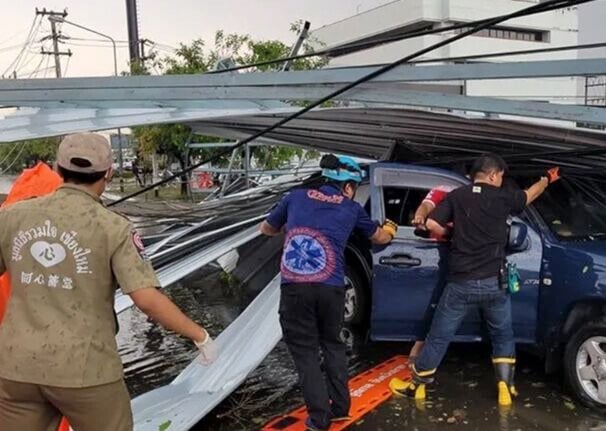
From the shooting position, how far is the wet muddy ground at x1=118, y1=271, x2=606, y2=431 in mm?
4340

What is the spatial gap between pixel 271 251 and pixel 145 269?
5.51 metres

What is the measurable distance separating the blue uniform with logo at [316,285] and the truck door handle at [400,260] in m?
0.92

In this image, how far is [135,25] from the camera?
30906mm

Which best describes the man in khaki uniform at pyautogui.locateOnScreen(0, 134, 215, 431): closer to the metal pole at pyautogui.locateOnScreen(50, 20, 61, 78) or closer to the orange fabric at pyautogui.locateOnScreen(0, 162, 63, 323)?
the orange fabric at pyautogui.locateOnScreen(0, 162, 63, 323)

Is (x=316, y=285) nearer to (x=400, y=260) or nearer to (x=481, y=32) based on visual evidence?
(x=400, y=260)

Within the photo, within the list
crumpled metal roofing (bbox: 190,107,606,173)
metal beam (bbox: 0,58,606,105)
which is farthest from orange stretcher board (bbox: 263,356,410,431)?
metal beam (bbox: 0,58,606,105)

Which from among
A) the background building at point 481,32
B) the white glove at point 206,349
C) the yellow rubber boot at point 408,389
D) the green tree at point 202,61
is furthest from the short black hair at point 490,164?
the background building at point 481,32

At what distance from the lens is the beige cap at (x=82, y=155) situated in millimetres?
2492

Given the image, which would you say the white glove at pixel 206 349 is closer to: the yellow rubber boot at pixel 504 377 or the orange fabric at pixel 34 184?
the orange fabric at pixel 34 184

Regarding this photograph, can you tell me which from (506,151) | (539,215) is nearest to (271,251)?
(506,151)

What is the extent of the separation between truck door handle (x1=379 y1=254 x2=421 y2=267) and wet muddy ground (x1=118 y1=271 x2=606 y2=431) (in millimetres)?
993

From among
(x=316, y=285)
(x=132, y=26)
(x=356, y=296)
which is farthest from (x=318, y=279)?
(x=132, y=26)

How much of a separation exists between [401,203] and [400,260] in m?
0.70

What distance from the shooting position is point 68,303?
2414mm
